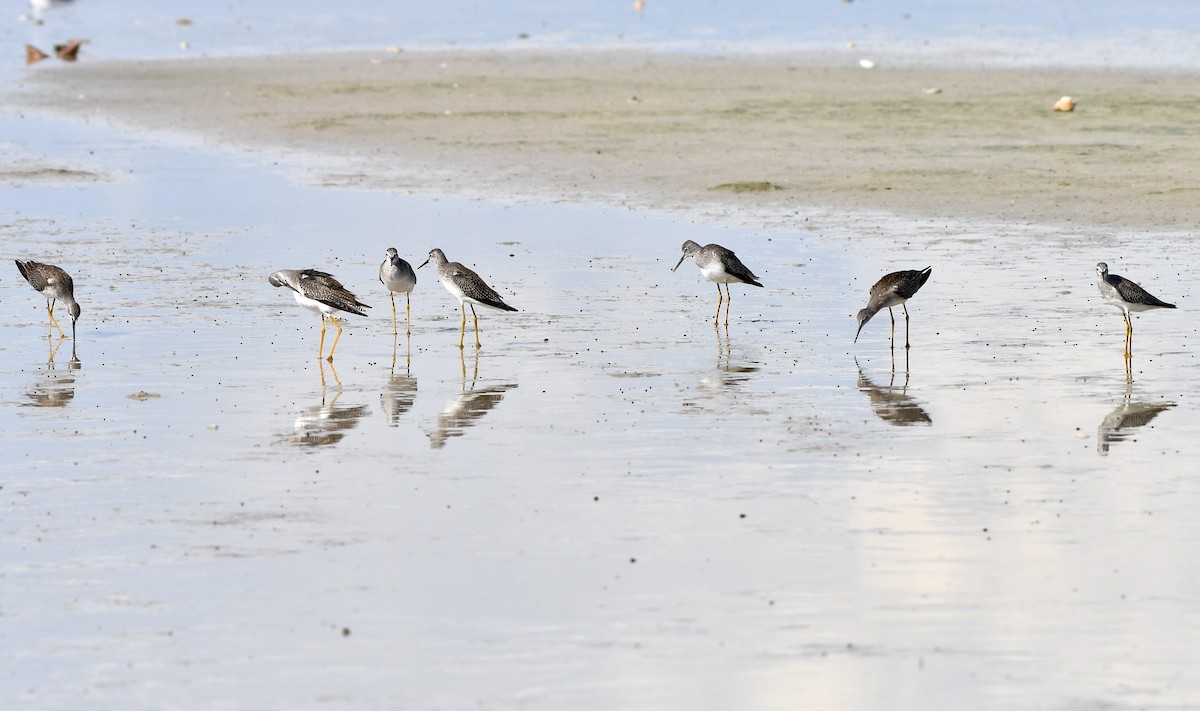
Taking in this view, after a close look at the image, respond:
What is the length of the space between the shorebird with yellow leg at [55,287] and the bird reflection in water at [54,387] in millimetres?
1252

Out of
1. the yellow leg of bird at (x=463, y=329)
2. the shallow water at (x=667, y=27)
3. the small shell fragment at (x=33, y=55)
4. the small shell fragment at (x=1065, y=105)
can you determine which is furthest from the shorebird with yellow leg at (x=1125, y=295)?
the small shell fragment at (x=33, y=55)

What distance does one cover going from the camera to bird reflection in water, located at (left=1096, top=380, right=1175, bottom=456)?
13203 mm

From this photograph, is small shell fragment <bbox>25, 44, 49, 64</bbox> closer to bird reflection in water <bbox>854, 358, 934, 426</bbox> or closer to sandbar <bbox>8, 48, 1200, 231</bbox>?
sandbar <bbox>8, 48, 1200, 231</bbox>

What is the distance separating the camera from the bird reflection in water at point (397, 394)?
47.9 feet

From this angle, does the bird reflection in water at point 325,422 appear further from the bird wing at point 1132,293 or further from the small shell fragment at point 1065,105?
the small shell fragment at point 1065,105

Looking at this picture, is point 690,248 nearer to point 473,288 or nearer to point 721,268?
point 721,268

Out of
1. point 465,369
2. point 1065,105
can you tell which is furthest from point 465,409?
point 1065,105

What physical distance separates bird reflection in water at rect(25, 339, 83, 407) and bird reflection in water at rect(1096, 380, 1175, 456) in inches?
304

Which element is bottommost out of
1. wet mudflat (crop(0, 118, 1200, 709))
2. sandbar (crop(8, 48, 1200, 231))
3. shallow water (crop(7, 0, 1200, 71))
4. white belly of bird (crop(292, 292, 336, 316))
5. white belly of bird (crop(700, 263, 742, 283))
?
wet mudflat (crop(0, 118, 1200, 709))

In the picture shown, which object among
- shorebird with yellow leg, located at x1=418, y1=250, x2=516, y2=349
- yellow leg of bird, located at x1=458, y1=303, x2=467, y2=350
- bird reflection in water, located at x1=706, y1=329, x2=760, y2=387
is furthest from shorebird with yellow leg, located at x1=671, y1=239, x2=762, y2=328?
yellow leg of bird, located at x1=458, y1=303, x2=467, y2=350

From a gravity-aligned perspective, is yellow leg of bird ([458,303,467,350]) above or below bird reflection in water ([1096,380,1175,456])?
above

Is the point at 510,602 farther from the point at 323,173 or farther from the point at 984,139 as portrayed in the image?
the point at 984,139

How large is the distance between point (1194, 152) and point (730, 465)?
1972 cm

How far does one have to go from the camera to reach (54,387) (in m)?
15.6
